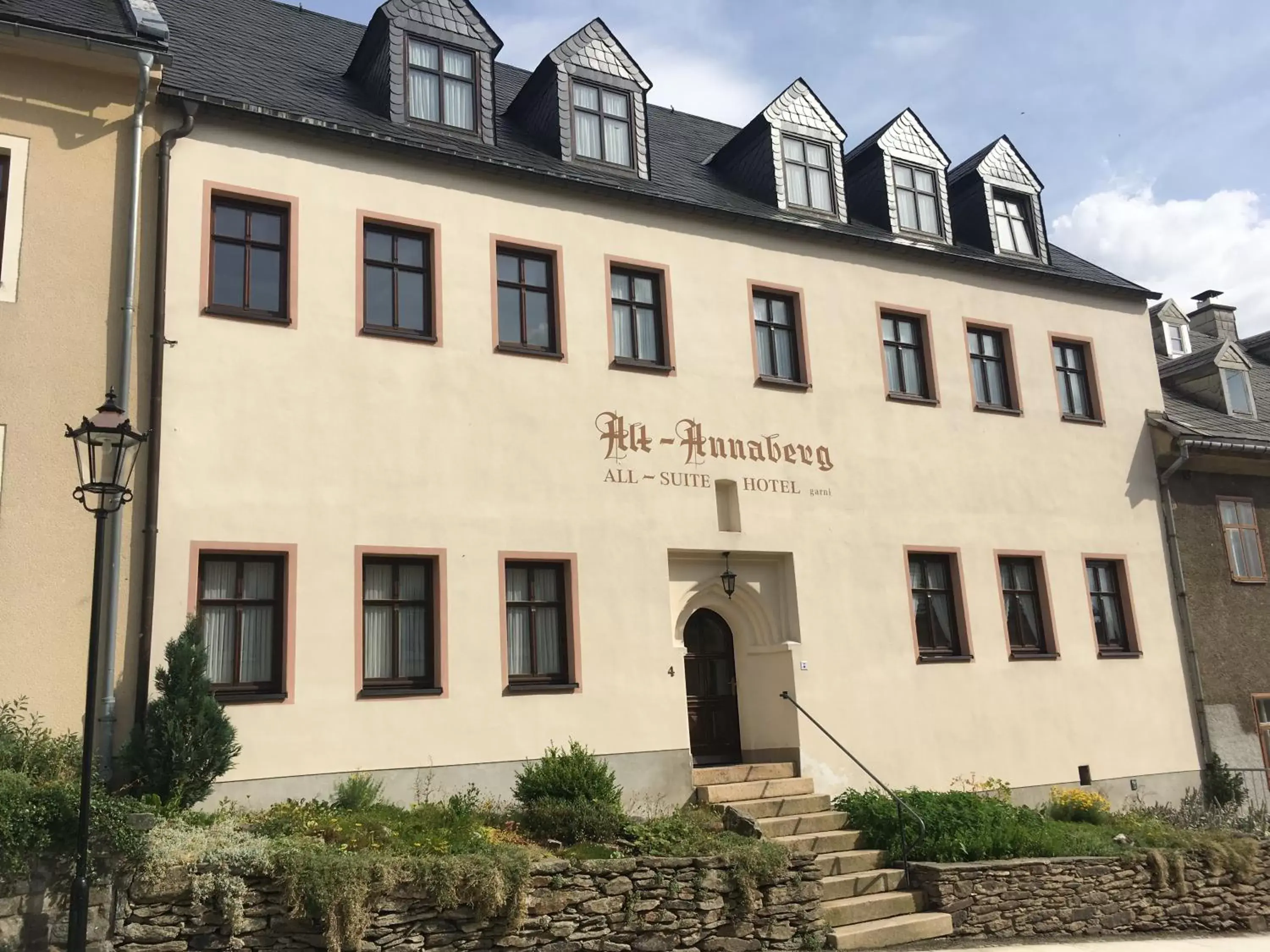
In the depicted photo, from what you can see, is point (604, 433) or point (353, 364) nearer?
point (353, 364)

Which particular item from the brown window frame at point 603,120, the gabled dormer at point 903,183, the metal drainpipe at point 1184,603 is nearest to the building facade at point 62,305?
the brown window frame at point 603,120

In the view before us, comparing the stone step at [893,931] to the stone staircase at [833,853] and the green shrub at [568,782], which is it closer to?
the stone staircase at [833,853]

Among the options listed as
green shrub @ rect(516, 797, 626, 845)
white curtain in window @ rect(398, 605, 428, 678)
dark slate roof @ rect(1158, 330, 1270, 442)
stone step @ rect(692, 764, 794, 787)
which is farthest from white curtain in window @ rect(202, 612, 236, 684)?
dark slate roof @ rect(1158, 330, 1270, 442)

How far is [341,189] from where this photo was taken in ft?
42.7

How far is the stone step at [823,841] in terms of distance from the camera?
41.4 feet

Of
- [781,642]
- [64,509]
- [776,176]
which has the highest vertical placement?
[776,176]

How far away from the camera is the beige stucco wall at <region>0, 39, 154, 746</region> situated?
34.3 ft

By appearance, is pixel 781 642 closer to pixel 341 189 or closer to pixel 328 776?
pixel 328 776

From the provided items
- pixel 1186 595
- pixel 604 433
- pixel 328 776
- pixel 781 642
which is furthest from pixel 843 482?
pixel 328 776

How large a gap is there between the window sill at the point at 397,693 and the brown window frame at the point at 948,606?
690 centimetres

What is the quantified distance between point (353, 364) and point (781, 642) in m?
6.44

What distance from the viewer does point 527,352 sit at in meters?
13.6

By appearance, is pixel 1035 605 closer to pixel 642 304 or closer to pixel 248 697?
pixel 642 304

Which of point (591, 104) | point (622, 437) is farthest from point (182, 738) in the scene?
point (591, 104)
